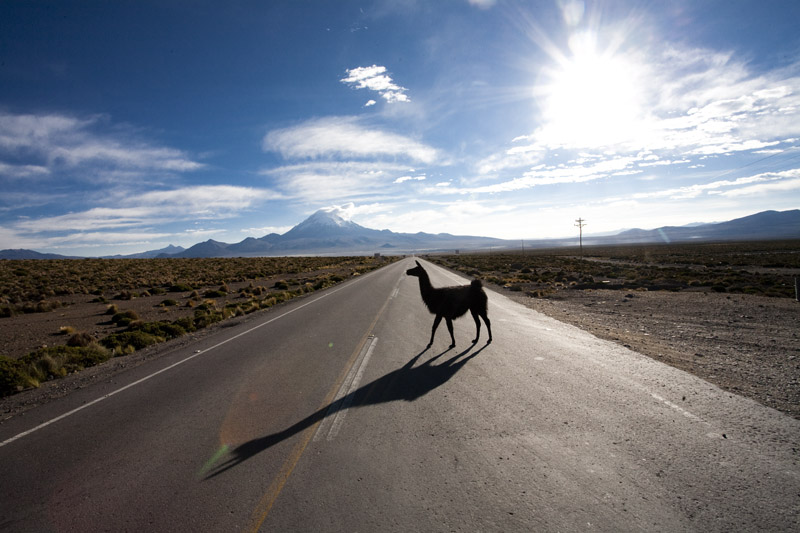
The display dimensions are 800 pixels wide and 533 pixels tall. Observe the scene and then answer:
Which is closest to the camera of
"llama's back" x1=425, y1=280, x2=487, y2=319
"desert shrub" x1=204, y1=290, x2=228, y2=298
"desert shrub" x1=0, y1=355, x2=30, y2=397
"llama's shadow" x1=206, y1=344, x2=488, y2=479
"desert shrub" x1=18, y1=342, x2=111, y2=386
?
"llama's shadow" x1=206, y1=344, x2=488, y2=479

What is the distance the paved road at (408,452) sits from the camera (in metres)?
3.28

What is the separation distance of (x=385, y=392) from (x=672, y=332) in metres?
9.44

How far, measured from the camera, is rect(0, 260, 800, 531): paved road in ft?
10.8

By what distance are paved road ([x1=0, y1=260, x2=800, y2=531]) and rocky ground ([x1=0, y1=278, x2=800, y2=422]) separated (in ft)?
3.27

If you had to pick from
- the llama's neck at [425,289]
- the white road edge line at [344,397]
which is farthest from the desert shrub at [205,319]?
the llama's neck at [425,289]

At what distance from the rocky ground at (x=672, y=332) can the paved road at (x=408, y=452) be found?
1.00m

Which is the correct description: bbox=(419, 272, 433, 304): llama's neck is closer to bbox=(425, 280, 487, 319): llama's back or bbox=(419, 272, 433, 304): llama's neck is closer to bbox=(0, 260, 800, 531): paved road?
bbox=(425, 280, 487, 319): llama's back

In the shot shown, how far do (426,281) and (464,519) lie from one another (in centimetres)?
662

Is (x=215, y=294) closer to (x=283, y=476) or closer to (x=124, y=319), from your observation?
(x=124, y=319)

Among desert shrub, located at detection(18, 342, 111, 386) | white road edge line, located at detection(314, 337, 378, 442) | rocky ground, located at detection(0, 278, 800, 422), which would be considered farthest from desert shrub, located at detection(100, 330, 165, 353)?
white road edge line, located at detection(314, 337, 378, 442)

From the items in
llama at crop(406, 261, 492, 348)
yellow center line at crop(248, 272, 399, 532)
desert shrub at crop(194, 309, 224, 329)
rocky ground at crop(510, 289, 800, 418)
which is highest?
llama at crop(406, 261, 492, 348)

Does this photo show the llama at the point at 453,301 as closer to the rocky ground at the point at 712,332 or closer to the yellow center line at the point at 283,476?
the yellow center line at the point at 283,476

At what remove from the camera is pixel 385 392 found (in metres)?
6.18

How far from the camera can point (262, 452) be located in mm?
4402
